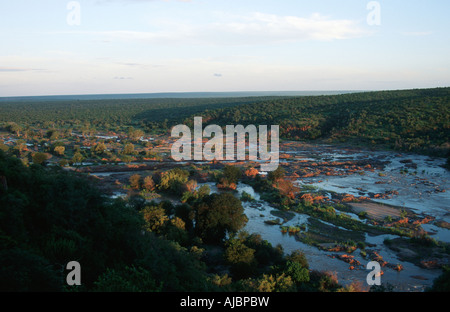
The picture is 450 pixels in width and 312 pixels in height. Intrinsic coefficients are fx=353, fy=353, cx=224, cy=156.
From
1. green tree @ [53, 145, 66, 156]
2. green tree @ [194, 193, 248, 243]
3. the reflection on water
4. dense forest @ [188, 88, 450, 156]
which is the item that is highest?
dense forest @ [188, 88, 450, 156]

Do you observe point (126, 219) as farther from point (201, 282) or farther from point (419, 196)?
point (419, 196)

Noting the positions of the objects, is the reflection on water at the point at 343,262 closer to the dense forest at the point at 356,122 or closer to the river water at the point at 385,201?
the river water at the point at 385,201

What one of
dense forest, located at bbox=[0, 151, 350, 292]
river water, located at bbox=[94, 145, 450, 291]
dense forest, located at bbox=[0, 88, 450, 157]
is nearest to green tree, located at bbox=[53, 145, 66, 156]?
river water, located at bbox=[94, 145, 450, 291]

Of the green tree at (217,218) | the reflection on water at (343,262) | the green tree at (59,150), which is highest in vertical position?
the green tree at (59,150)

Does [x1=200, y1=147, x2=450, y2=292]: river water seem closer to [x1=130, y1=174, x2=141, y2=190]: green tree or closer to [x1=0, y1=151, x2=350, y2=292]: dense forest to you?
[x1=0, y1=151, x2=350, y2=292]: dense forest

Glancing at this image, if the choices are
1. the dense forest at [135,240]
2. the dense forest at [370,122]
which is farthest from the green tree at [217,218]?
the dense forest at [370,122]

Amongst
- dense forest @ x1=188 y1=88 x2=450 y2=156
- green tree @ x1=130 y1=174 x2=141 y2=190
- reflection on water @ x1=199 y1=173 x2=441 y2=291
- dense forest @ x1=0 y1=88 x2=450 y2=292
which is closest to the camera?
dense forest @ x1=0 y1=88 x2=450 y2=292

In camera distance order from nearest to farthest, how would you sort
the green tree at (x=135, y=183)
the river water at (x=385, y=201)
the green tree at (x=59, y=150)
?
1. the river water at (x=385, y=201)
2. the green tree at (x=135, y=183)
3. the green tree at (x=59, y=150)

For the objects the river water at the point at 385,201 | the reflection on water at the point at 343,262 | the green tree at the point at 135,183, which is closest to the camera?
the reflection on water at the point at 343,262

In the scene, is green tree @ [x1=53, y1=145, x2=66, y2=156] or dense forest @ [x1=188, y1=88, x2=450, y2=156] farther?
dense forest @ [x1=188, y1=88, x2=450, y2=156]
